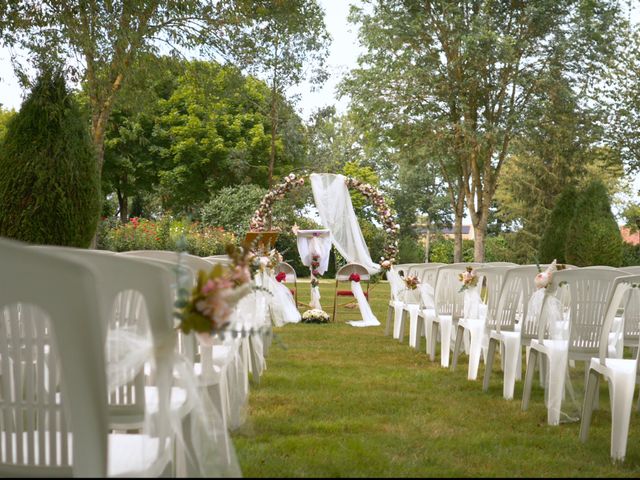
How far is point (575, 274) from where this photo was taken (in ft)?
17.1

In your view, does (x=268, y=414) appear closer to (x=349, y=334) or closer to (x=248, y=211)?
(x=349, y=334)

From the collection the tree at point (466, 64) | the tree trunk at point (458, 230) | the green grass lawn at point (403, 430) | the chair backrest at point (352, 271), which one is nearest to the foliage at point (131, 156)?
the tree at point (466, 64)

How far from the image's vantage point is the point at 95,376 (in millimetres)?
1854

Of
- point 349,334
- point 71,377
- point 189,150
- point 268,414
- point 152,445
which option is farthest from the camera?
point 189,150

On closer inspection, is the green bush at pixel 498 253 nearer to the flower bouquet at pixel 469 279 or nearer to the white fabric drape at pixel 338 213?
the white fabric drape at pixel 338 213

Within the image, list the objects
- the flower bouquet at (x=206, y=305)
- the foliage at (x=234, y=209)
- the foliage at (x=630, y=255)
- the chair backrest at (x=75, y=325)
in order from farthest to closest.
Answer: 1. the foliage at (x=234, y=209)
2. the foliage at (x=630, y=255)
3. the flower bouquet at (x=206, y=305)
4. the chair backrest at (x=75, y=325)

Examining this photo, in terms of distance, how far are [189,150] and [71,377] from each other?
34.7 metres

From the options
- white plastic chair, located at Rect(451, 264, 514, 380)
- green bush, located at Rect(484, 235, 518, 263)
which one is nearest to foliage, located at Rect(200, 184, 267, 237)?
green bush, located at Rect(484, 235, 518, 263)

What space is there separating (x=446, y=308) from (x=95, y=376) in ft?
23.8

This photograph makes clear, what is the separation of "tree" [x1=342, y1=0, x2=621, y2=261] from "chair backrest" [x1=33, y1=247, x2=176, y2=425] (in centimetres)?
1903

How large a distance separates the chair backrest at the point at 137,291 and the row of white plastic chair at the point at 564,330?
2661 mm

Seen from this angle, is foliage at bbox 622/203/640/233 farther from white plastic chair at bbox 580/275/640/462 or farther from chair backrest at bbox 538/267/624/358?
white plastic chair at bbox 580/275/640/462

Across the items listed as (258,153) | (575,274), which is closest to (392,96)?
(258,153)

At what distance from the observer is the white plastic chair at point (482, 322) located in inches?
272
